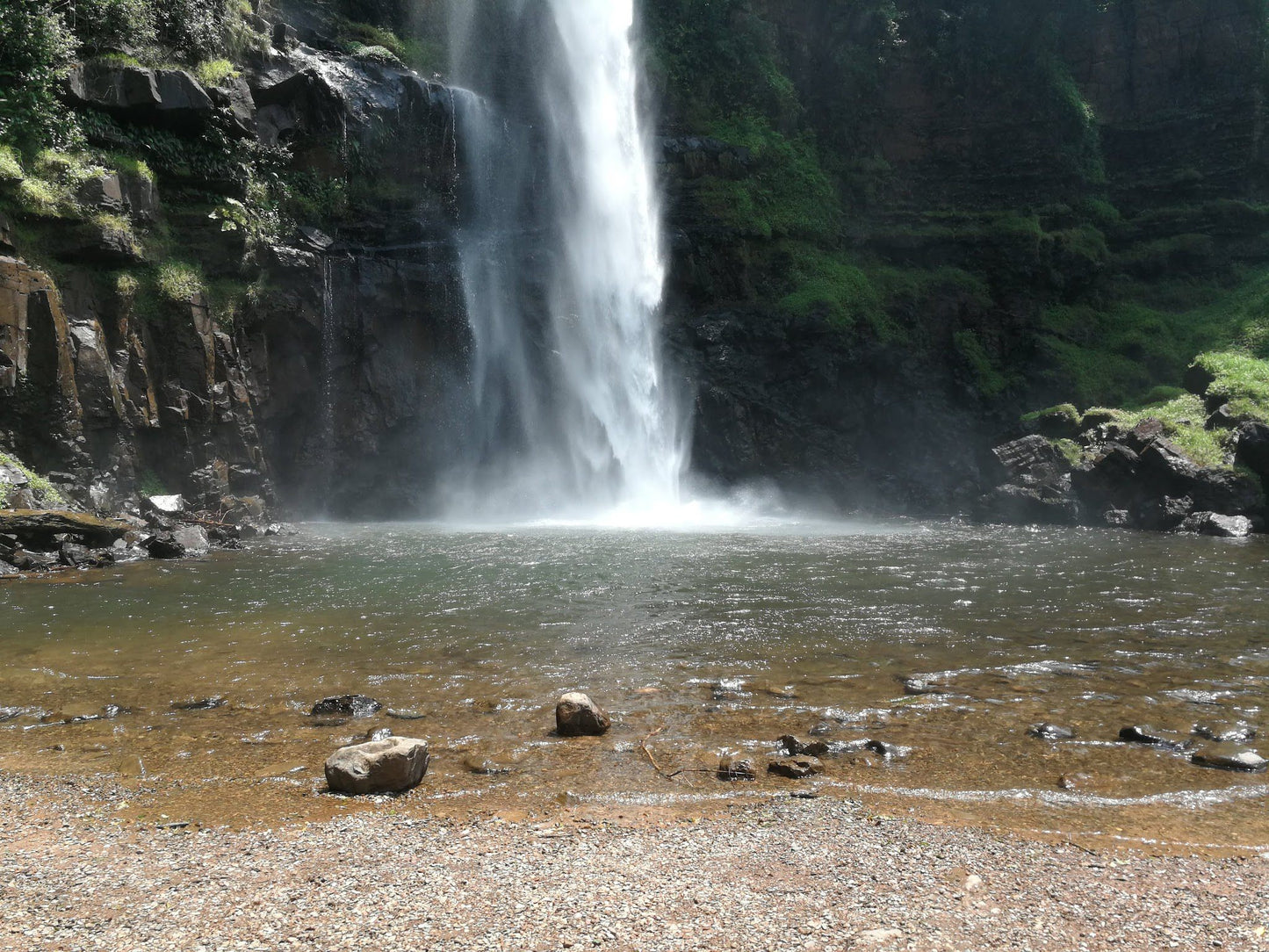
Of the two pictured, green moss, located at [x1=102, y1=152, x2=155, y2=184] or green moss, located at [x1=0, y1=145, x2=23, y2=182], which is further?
green moss, located at [x1=102, y1=152, x2=155, y2=184]

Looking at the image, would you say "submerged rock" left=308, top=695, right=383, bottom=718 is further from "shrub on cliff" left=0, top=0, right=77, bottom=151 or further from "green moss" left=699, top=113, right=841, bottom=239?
"green moss" left=699, top=113, right=841, bottom=239

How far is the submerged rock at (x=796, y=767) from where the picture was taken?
18.7ft

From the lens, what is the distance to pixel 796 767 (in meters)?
5.73

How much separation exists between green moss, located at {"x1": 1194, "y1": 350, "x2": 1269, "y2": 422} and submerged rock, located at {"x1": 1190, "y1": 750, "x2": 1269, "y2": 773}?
23.1m

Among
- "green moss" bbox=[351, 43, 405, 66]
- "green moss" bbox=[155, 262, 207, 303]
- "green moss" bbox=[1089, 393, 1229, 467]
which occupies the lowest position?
"green moss" bbox=[1089, 393, 1229, 467]

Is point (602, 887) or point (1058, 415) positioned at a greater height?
point (1058, 415)

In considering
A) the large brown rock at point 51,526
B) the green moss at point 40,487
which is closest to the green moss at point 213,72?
the green moss at point 40,487

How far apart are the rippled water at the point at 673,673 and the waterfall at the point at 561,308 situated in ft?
44.5

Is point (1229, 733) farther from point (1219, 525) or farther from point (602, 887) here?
point (1219, 525)

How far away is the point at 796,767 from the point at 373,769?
9.36 feet

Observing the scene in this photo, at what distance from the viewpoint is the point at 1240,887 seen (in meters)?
4.12

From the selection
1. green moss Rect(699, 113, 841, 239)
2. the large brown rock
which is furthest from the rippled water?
green moss Rect(699, 113, 841, 239)

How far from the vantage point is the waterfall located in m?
29.2

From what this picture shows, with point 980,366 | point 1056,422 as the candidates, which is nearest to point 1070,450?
point 1056,422
